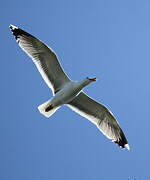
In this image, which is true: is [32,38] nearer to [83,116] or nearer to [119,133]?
[83,116]

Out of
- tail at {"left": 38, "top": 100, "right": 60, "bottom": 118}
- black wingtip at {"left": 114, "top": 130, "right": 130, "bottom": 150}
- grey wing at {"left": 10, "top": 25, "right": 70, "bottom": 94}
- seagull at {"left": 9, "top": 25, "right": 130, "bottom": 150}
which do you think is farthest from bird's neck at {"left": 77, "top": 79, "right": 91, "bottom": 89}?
black wingtip at {"left": 114, "top": 130, "right": 130, "bottom": 150}

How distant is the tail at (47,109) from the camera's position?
47.3 feet

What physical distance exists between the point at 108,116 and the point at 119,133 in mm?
652

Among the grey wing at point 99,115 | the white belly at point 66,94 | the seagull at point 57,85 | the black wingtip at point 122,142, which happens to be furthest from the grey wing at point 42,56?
the black wingtip at point 122,142

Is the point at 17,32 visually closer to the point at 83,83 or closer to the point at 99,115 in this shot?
the point at 83,83

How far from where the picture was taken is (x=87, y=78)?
14.5 meters

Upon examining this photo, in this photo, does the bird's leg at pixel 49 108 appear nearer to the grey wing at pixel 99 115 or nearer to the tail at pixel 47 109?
the tail at pixel 47 109

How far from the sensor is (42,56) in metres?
14.6

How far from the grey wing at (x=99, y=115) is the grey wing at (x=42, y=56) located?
70 centimetres

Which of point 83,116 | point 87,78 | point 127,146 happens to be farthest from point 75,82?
point 127,146

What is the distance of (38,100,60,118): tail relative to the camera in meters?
14.4

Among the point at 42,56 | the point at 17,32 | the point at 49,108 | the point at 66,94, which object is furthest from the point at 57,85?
the point at 17,32

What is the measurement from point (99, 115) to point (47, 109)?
5.11 feet

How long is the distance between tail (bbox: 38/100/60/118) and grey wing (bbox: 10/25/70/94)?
499 millimetres
